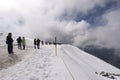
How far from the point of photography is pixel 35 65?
2511 centimetres

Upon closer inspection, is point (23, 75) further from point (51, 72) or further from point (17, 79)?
point (51, 72)

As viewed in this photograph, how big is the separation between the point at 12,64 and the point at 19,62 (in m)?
1.55

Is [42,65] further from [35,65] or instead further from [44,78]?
[44,78]

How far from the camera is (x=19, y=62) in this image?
26.3 meters

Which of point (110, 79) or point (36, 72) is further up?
point (36, 72)

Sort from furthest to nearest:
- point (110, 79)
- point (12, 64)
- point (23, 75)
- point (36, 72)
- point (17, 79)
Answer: point (110, 79) → point (12, 64) → point (36, 72) → point (23, 75) → point (17, 79)

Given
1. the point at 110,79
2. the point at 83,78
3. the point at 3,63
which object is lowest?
the point at 110,79

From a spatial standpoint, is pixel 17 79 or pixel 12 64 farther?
pixel 12 64

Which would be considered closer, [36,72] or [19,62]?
[36,72]

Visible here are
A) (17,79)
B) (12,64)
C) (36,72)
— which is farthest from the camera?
(12,64)

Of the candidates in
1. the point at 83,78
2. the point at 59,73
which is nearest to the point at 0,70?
the point at 59,73

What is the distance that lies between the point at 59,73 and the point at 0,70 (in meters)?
6.08

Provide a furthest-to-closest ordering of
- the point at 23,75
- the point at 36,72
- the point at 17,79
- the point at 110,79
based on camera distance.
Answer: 1. the point at 110,79
2. the point at 36,72
3. the point at 23,75
4. the point at 17,79

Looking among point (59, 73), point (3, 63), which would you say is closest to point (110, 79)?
point (59, 73)
